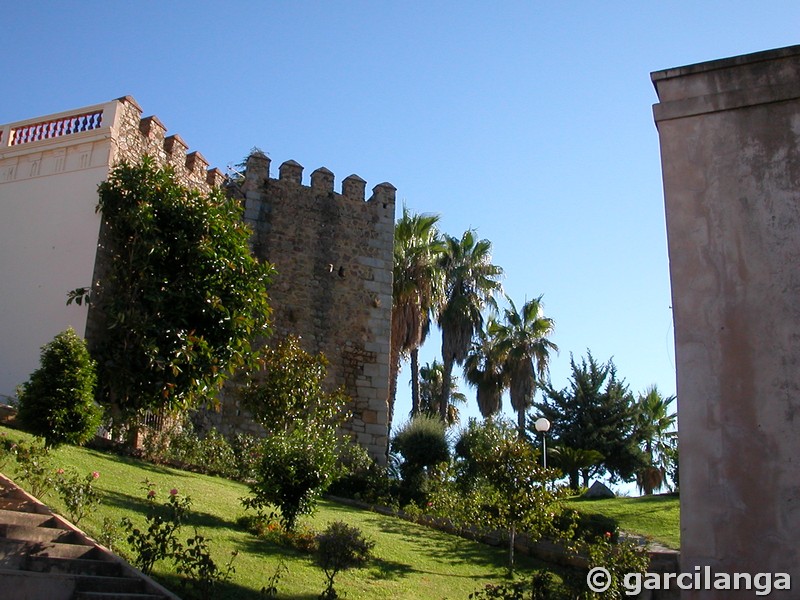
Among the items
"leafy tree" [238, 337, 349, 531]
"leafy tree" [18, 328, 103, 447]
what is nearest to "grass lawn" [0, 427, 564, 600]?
"leafy tree" [18, 328, 103, 447]

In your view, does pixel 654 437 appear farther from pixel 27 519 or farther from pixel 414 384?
pixel 27 519

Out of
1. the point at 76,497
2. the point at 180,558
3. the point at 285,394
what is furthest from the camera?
the point at 285,394

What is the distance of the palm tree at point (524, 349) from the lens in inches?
1113

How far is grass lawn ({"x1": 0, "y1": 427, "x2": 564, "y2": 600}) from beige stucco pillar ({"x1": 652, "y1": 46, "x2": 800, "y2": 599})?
4.42 m

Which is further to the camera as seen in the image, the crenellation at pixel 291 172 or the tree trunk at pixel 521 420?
the tree trunk at pixel 521 420

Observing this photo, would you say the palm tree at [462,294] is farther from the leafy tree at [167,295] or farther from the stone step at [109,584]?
the stone step at [109,584]

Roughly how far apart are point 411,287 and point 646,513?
9093 millimetres

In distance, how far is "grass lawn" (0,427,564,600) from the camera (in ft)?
31.1

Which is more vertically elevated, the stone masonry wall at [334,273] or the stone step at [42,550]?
the stone masonry wall at [334,273]

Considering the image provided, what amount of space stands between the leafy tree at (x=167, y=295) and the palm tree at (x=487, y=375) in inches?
563

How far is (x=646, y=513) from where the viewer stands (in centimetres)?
1848

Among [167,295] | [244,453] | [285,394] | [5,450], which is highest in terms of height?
[167,295]

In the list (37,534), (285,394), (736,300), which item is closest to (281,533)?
(37,534)

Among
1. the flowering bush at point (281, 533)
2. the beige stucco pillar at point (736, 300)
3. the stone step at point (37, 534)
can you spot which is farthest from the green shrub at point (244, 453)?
the beige stucco pillar at point (736, 300)
